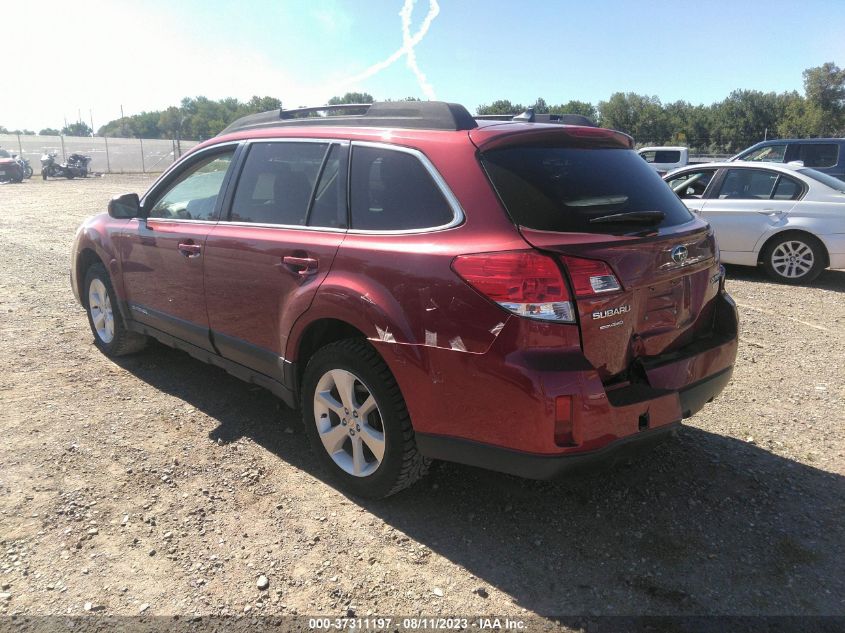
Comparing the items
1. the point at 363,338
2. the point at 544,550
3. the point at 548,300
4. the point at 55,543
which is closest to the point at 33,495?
the point at 55,543

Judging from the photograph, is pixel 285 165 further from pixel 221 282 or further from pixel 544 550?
pixel 544 550

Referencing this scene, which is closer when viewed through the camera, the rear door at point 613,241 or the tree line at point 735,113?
the rear door at point 613,241

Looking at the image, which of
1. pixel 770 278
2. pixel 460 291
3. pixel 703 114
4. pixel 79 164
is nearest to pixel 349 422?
pixel 460 291

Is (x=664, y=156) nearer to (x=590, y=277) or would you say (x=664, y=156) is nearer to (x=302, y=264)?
(x=302, y=264)

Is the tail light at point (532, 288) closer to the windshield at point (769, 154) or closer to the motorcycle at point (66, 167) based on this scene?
the windshield at point (769, 154)

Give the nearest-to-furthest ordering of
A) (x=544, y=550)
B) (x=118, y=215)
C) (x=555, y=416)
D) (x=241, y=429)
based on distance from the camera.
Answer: (x=555, y=416), (x=544, y=550), (x=241, y=429), (x=118, y=215)

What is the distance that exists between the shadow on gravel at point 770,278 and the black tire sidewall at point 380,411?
22.5ft

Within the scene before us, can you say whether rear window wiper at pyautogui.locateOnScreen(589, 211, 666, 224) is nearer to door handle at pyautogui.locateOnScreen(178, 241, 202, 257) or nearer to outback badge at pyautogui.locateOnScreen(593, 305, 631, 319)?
outback badge at pyautogui.locateOnScreen(593, 305, 631, 319)

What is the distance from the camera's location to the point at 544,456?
2.52 metres

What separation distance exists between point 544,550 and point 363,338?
4.12 feet

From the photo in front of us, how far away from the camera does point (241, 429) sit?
4.07 metres

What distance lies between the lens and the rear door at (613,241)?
257 centimetres

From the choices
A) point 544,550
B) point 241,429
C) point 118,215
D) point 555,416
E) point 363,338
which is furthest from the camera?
point 118,215

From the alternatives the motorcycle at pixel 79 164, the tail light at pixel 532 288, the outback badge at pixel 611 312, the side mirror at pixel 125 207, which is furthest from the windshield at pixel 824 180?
the motorcycle at pixel 79 164
